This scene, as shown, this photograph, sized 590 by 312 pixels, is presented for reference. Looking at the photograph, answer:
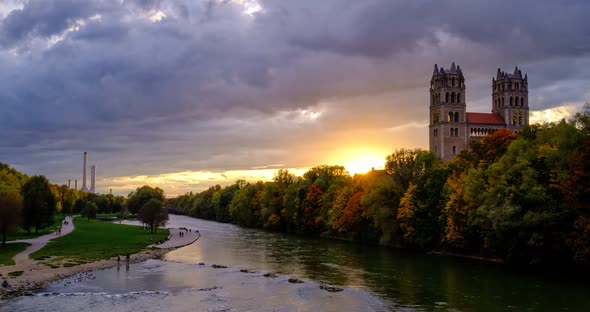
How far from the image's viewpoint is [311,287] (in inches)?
2023

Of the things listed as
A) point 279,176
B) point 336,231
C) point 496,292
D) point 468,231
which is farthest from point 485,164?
point 279,176

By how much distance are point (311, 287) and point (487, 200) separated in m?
29.0

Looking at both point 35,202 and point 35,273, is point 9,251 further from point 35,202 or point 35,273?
point 35,202

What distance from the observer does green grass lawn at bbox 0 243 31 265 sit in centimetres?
6194

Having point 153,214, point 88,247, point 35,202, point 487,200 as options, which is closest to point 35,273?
point 88,247

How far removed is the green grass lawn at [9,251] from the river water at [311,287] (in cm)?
1111

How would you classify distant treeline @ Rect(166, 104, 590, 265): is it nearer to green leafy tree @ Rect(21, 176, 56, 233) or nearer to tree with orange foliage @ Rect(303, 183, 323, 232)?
tree with orange foliage @ Rect(303, 183, 323, 232)

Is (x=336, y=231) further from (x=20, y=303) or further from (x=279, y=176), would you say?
(x=20, y=303)

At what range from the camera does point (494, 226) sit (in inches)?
2547

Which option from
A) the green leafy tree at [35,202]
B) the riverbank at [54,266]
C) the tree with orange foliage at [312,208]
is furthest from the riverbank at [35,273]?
the tree with orange foliage at [312,208]

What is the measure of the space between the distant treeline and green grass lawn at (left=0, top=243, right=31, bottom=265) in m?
54.5

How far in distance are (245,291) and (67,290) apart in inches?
616

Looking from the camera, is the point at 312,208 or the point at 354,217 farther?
the point at 312,208

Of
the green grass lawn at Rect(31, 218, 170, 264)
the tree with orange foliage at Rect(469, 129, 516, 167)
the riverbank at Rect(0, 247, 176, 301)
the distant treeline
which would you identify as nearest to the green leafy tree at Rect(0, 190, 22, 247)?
the green grass lawn at Rect(31, 218, 170, 264)
